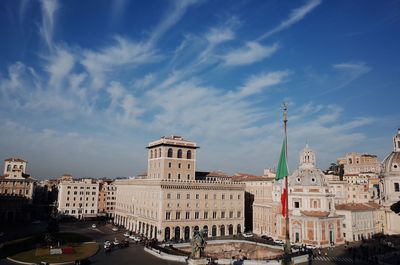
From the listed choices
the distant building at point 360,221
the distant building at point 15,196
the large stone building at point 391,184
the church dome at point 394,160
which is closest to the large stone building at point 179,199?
the distant building at point 360,221

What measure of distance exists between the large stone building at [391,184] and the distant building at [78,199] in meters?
78.4

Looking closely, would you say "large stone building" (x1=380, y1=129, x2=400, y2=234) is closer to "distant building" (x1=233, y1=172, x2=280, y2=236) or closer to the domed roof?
the domed roof

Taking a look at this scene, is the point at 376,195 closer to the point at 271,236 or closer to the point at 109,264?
the point at 271,236

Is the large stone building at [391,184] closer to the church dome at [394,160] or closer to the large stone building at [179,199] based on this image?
the church dome at [394,160]

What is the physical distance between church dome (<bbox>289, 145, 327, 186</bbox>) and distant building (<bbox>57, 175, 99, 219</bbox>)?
203 feet

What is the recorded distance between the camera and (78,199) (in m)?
106

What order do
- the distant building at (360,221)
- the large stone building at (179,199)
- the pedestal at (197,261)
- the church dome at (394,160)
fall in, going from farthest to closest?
the church dome at (394,160) → the distant building at (360,221) → the large stone building at (179,199) → the pedestal at (197,261)

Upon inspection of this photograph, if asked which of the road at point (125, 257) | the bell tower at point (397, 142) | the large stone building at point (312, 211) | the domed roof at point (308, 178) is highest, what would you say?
the bell tower at point (397, 142)

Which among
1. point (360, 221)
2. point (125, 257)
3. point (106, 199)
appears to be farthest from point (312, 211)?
point (106, 199)

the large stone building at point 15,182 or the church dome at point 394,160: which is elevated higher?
the church dome at point 394,160

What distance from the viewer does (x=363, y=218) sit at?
72.2m

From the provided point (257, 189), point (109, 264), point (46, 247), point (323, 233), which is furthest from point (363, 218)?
point (46, 247)

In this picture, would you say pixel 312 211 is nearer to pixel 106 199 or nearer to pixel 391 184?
pixel 391 184

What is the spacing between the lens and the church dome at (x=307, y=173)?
70.8m
